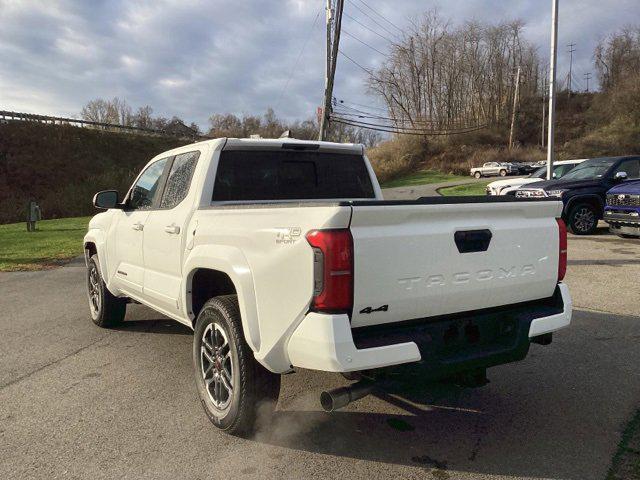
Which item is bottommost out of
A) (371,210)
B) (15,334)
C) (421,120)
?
(15,334)

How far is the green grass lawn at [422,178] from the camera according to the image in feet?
160

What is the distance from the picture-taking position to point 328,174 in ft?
15.4

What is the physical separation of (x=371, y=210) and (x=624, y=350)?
3.54 m

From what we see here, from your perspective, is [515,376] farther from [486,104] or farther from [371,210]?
[486,104]

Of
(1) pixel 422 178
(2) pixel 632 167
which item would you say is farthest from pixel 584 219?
(1) pixel 422 178

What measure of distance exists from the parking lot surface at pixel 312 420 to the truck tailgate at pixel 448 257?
1.58 ft

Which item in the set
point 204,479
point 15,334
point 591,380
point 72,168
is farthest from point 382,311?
point 72,168

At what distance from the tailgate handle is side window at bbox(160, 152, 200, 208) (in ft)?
7.34

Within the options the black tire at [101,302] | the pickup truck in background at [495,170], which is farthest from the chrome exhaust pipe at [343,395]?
the pickup truck in background at [495,170]

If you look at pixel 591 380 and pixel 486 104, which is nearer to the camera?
pixel 591 380

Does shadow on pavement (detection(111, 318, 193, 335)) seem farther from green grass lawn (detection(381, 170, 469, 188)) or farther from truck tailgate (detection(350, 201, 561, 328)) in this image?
green grass lawn (detection(381, 170, 469, 188))

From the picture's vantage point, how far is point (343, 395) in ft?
9.04

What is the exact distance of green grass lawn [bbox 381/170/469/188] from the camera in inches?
1922

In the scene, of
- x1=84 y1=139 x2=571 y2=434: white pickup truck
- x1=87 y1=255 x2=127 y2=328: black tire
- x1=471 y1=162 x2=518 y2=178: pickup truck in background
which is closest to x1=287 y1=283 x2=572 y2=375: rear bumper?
x1=84 y1=139 x2=571 y2=434: white pickup truck
